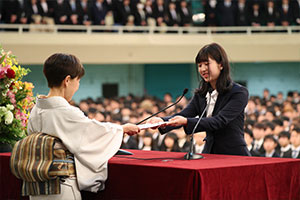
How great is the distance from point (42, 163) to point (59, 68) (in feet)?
1.75

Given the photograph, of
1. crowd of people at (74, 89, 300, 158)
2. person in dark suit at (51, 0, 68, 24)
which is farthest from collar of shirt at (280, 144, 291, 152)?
person in dark suit at (51, 0, 68, 24)

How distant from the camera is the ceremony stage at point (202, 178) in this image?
105 inches

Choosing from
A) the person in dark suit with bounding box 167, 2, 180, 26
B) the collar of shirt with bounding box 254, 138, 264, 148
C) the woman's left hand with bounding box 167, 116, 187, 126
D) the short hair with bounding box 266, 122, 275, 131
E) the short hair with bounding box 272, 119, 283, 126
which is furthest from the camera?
the person in dark suit with bounding box 167, 2, 180, 26

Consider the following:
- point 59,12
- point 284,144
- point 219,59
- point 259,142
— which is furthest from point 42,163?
point 59,12

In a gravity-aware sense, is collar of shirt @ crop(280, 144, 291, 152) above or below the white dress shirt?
above

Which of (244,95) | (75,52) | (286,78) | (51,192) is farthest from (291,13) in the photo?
(51,192)

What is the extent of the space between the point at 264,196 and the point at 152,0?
1425 cm

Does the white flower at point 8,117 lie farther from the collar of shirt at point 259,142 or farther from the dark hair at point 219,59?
the collar of shirt at point 259,142

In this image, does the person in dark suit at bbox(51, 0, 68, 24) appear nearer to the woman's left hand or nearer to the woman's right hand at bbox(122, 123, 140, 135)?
the woman's left hand

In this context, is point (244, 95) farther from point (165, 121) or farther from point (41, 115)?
point (41, 115)

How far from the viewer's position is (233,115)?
3.35 metres

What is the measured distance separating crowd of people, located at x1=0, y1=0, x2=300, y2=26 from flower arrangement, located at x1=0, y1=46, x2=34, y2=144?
451 inches

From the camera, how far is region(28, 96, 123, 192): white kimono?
2.84 meters

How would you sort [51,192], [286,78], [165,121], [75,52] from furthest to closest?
[286,78]
[75,52]
[165,121]
[51,192]
